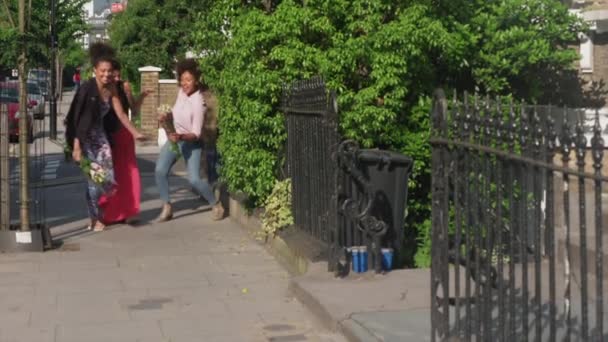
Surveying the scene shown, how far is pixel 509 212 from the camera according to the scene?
5277 millimetres

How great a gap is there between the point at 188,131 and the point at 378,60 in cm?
333

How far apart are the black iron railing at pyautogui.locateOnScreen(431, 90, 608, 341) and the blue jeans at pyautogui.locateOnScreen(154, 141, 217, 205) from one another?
6.10 meters

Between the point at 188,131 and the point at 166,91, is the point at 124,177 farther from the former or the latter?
the point at 166,91

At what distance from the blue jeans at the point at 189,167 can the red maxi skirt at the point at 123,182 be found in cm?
34

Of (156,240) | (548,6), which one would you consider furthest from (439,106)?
(156,240)

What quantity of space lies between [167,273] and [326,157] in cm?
183

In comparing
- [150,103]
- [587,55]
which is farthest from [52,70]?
[587,55]

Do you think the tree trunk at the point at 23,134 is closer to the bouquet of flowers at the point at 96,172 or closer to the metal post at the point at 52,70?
the bouquet of flowers at the point at 96,172

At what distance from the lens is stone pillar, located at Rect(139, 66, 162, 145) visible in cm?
2645

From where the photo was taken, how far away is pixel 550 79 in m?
10.6

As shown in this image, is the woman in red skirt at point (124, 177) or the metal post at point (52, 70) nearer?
the woman in red skirt at point (124, 177)

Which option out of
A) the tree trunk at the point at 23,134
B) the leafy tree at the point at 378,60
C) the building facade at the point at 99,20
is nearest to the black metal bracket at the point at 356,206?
the leafy tree at the point at 378,60

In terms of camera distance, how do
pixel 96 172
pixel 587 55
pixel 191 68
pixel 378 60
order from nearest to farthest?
pixel 378 60 < pixel 96 172 < pixel 191 68 < pixel 587 55

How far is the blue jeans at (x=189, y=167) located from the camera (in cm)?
1212
